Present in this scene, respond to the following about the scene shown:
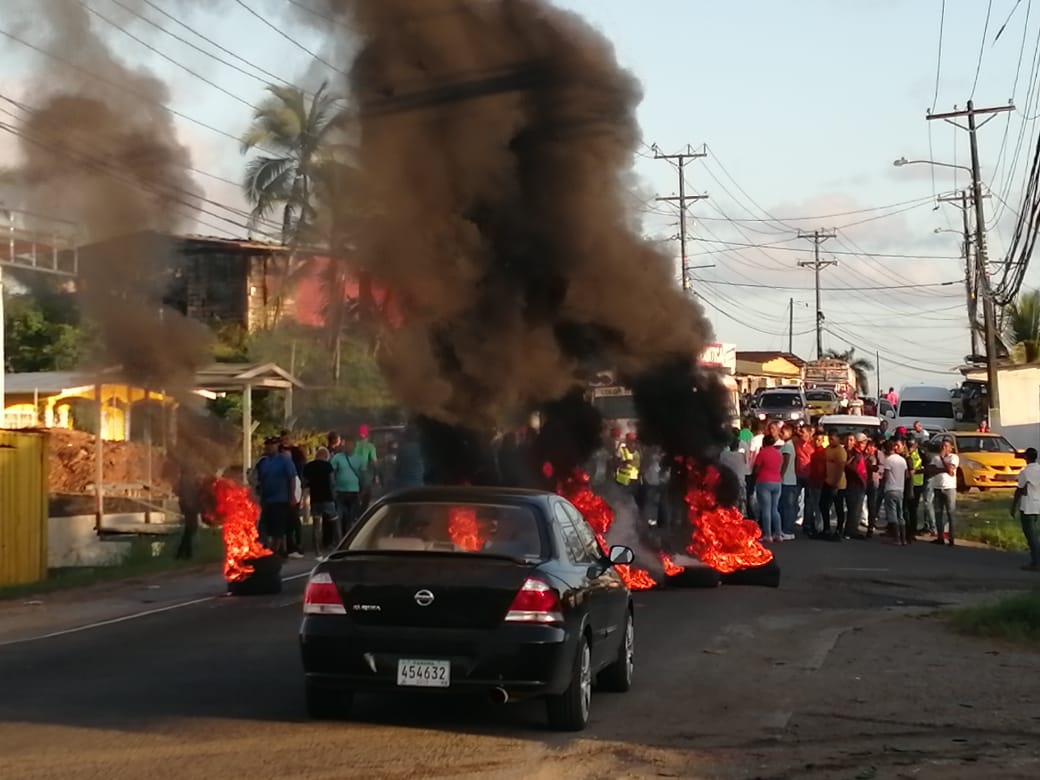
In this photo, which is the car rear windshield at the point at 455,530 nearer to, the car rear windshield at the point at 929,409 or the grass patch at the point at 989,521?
the grass patch at the point at 989,521

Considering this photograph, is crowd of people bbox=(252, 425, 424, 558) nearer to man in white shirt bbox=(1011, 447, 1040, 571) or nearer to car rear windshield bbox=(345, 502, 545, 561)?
man in white shirt bbox=(1011, 447, 1040, 571)

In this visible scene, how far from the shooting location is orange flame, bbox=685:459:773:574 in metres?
17.3

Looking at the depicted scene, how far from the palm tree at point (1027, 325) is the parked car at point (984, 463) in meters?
15.8

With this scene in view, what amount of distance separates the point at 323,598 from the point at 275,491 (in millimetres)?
10714

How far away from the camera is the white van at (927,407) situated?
49.7 metres

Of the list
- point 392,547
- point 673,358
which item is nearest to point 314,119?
point 673,358

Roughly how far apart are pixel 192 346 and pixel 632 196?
6.46 m

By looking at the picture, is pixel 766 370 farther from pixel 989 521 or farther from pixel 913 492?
pixel 913 492

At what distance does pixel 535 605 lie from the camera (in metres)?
8.05

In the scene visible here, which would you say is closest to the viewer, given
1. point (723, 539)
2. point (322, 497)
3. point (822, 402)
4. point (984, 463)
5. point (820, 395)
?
point (723, 539)

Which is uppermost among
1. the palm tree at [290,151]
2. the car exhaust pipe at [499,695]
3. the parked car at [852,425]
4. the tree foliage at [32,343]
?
the palm tree at [290,151]

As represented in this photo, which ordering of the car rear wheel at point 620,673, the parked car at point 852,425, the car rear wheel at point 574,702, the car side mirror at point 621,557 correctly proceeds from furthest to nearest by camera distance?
the parked car at point 852,425, the car rear wheel at point 620,673, the car side mirror at point 621,557, the car rear wheel at point 574,702

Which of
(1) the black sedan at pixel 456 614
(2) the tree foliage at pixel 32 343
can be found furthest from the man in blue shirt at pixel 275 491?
(2) the tree foliage at pixel 32 343

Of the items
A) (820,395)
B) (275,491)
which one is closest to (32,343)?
(275,491)
